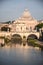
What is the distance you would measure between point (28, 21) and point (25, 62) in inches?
502

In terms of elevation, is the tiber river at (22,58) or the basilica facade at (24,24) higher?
the basilica facade at (24,24)

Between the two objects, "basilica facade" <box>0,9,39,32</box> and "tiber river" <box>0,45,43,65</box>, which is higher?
"basilica facade" <box>0,9,39,32</box>

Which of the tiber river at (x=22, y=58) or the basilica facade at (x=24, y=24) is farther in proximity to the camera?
the basilica facade at (x=24, y=24)

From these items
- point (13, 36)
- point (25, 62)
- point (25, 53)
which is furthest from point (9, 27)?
point (25, 62)

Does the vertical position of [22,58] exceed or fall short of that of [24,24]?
it falls short

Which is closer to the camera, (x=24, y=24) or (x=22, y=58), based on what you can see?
(x=22, y=58)

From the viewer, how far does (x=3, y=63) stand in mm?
8461

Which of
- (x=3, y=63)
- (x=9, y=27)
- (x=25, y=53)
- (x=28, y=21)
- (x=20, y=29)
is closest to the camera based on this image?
(x=3, y=63)

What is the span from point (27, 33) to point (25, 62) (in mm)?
7851

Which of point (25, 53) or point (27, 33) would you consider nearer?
point (25, 53)

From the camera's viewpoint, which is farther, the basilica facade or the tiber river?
the basilica facade

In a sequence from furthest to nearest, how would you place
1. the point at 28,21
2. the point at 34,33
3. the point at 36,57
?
1. the point at 28,21
2. the point at 34,33
3. the point at 36,57

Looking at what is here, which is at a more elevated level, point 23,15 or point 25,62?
point 23,15

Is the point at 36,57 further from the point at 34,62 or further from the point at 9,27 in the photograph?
the point at 9,27
